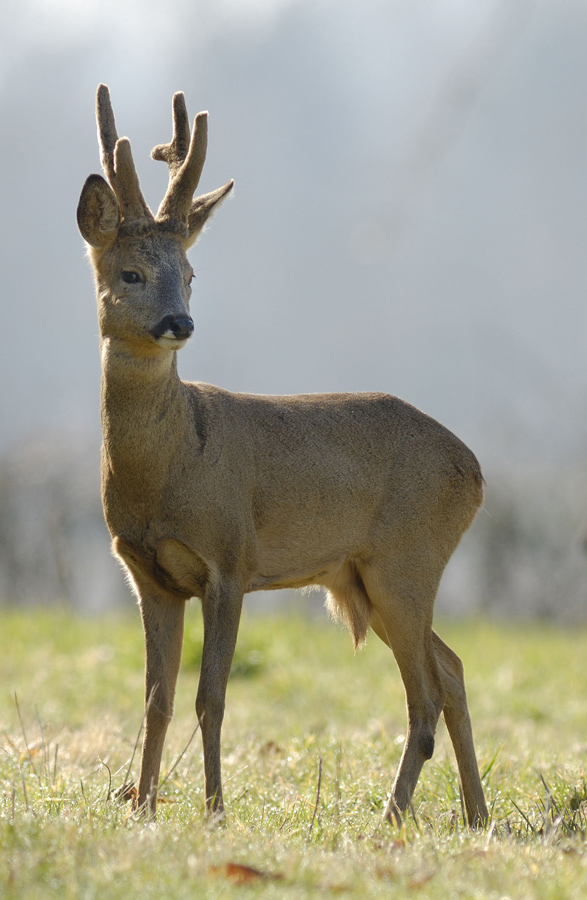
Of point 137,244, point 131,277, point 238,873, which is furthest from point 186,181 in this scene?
point 238,873

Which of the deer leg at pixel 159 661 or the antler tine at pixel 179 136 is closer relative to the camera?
the deer leg at pixel 159 661

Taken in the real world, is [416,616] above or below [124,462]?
below

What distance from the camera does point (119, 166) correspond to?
5.22 meters

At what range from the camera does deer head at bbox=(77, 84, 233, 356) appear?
16.5ft

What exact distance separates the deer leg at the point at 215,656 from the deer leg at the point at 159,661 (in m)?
0.41

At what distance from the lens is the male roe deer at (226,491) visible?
201 inches

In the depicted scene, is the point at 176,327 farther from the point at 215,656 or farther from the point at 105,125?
the point at 215,656

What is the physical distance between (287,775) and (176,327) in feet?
7.98

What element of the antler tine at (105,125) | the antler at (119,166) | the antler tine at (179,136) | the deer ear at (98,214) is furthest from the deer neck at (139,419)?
the antler tine at (179,136)

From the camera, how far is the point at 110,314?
16.9 feet

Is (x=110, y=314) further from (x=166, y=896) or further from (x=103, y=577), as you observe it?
(x=103, y=577)

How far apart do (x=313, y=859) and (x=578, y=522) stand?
16602mm

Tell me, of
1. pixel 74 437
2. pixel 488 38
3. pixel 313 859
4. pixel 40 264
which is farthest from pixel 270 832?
pixel 40 264

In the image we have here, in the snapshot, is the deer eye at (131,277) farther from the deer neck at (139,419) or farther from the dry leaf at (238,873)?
the dry leaf at (238,873)
